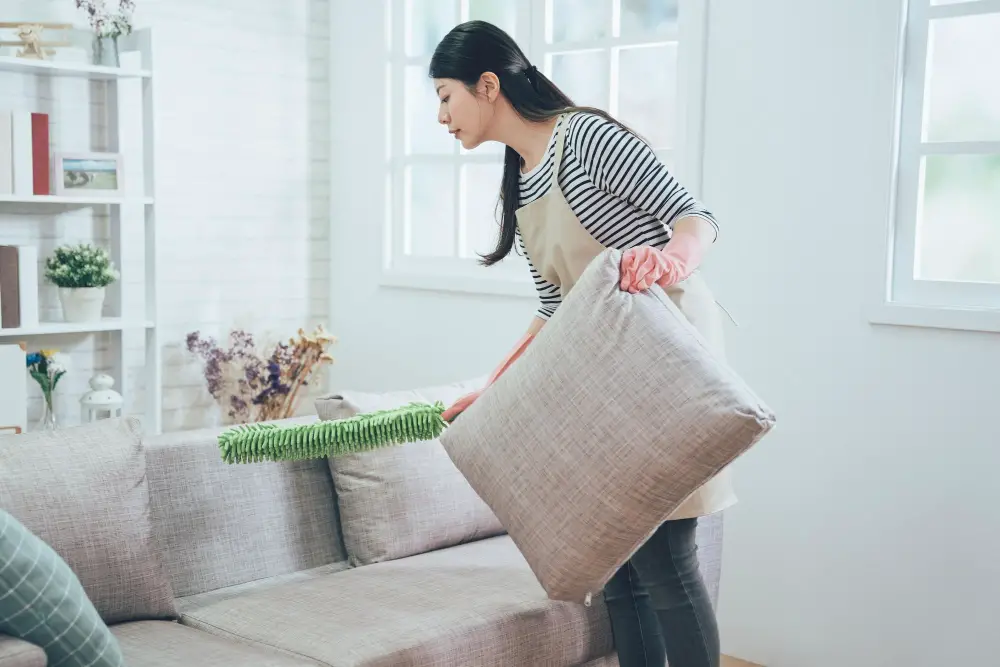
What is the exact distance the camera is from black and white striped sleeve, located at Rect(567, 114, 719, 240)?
198 centimetres

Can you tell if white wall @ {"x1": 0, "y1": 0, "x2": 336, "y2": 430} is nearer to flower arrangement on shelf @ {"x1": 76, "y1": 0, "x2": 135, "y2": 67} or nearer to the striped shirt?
flower arrangement on shelf @ {"x1": 76, "y1": 0, "x2": 135, "y2": 67}

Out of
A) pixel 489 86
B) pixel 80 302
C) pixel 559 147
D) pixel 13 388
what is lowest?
pixel 13 388

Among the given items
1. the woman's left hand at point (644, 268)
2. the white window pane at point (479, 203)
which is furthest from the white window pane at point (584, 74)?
the woman's left hand at point (644, 268)

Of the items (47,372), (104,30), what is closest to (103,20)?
(104,30)

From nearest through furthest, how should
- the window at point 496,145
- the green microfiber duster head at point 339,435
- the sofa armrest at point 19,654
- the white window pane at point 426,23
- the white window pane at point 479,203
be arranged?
the sofa armrest at point 19,654
the green microfiber duster head at point 339,435
the window at point 496,145
the white window pane at point 479,203
the white window pane at point 426,23

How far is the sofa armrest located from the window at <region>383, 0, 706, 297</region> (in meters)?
1.90

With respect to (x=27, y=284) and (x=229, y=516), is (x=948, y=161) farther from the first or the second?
(x=27, y=284)

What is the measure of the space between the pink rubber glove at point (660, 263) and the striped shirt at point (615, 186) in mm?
70

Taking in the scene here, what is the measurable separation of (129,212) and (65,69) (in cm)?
61

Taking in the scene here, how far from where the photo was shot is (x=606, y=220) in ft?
6.79

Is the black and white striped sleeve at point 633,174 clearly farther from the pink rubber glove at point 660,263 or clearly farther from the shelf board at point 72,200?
the shelf board at point 72,200

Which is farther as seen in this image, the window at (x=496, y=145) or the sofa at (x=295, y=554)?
the window at (x=496, y=145)

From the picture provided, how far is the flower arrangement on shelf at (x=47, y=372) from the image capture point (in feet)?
12.1

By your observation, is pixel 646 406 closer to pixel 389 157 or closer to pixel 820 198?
pixel 820 198
